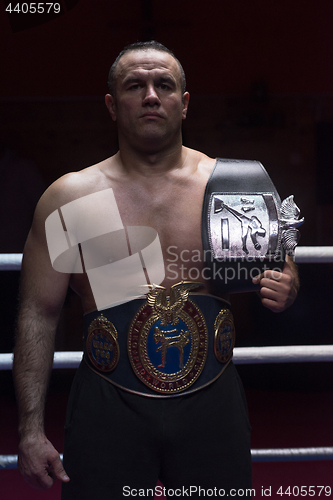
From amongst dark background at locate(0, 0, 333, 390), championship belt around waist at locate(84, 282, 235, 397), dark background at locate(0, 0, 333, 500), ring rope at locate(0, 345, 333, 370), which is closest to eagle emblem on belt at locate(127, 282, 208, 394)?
championship belt around waist at locate(84, 282, 235, 397)

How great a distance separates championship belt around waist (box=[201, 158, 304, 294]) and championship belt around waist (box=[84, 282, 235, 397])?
0.29ft

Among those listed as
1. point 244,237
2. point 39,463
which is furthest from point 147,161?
point 39,463

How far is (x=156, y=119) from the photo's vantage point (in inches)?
42.2

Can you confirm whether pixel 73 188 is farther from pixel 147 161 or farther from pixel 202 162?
pixel 202 162

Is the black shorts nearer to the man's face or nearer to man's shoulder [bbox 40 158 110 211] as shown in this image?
man's shoulder [bbox 40 158 110 211]

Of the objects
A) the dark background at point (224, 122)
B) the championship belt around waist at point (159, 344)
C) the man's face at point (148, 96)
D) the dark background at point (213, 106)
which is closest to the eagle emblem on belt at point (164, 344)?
the championship belt around waist at point (159, 344)

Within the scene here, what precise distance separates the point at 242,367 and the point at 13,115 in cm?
170

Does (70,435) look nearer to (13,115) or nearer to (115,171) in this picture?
(115,171)

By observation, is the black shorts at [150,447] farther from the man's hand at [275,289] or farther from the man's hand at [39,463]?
the man's hand at [275,289]

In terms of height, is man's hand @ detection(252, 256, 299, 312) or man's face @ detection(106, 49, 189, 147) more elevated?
man's face @ detection(106, 49, 189, 147)

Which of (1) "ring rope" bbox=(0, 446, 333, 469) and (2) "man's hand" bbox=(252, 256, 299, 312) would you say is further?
(1) "ring rope" bbox=(0, 446, 333, 469)

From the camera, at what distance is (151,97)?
3.45 feet

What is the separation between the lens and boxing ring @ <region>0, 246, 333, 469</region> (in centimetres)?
123

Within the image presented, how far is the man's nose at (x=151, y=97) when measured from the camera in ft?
3.45
